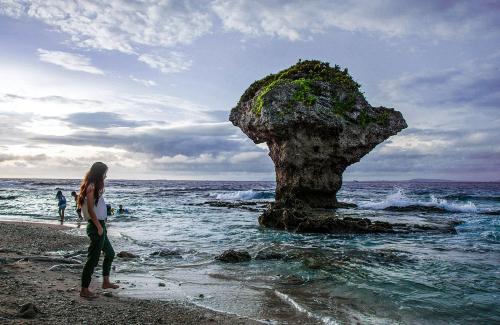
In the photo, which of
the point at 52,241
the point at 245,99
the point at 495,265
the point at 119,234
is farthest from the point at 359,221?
the point at 245,99

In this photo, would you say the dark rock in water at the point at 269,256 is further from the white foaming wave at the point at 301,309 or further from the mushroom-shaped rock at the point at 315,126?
the mushroom-shaped rock at the point at 315,126

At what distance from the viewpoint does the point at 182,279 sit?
9.30 metres

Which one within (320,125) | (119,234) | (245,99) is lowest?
(119,234)

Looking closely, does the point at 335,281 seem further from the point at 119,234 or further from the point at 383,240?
the point at 119,234

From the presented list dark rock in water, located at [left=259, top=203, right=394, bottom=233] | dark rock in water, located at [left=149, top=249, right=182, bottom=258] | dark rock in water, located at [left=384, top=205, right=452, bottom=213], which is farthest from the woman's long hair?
dark rock in water, located at [left=384, top=205, right=452, bottom=213]

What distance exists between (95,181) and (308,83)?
21295 millimetres

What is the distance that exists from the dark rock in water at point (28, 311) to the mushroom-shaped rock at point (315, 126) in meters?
19.1

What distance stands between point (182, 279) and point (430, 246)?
32.2ft

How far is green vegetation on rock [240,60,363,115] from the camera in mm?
25750

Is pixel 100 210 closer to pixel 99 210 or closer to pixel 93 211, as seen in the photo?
pixel 99 210

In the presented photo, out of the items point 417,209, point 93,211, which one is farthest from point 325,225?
point 417,209

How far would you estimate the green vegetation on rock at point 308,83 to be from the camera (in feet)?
84.5

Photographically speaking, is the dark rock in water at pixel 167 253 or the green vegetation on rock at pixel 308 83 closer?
the dark rock in water at pixel 167 253

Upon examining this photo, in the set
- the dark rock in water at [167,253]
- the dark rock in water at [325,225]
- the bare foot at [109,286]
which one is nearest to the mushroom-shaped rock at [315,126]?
the dark rock in water at [325,225]
